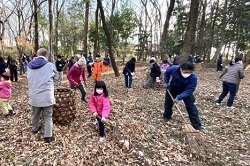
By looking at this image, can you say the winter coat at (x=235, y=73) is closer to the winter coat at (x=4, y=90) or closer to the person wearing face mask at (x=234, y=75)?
the person wearing face mask at (x=234, y=75)

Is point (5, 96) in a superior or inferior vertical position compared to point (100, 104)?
inferior

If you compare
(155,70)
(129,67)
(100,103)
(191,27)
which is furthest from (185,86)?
(191,27)

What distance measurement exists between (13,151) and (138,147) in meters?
2.44

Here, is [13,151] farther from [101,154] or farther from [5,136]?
[101,154]

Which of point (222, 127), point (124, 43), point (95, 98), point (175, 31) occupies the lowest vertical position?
point (222, 127)

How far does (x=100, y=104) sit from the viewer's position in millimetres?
4586

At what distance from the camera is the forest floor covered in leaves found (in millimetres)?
4078

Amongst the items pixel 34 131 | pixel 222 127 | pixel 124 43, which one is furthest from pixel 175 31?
pixel 34 131

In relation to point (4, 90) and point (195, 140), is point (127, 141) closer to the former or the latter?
point (195, 140)

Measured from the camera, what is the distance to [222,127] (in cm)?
611

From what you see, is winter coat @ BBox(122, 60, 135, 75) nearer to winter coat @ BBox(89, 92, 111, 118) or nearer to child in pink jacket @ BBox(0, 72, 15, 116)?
child in pink jacket @ BBox(0, 72, 15, 116)

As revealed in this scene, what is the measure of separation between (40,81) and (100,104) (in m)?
1.26

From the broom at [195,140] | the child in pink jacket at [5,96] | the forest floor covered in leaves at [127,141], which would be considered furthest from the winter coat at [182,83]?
the child in pink jacket at [5,96]

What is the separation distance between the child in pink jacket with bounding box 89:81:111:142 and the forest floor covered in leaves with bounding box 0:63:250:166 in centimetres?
55
